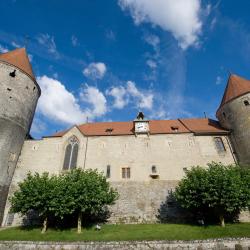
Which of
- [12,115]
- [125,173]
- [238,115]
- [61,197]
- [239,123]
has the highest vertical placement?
[12,115]

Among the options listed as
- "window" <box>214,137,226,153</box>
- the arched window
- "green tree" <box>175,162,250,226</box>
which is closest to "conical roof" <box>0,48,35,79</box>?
the arched window

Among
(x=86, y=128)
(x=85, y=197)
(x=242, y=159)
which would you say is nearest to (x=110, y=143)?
(x=86, y=128)

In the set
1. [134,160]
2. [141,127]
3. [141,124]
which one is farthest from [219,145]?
[134,160]

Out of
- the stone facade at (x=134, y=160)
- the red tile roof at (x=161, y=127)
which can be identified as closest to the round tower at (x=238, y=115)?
the stone facade at (x=134, y=160)

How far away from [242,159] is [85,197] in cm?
1921

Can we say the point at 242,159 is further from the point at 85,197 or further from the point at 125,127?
the point at 85,197

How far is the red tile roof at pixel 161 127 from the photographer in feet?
106

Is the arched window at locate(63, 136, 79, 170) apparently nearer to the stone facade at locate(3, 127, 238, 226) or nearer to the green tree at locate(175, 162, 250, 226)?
the stone facade at locate(3, 127, 238, 226)

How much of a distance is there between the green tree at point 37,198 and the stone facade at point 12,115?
5.17 m

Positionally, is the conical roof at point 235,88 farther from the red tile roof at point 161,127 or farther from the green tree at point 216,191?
the green tree at point 216,191

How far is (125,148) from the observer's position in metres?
31.0

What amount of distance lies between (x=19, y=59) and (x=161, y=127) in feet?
75.4

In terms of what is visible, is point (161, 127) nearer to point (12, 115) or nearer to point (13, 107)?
point (12, 115)

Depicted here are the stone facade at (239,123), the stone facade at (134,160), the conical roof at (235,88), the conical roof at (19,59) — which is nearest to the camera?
the stone facade at (134,160)
